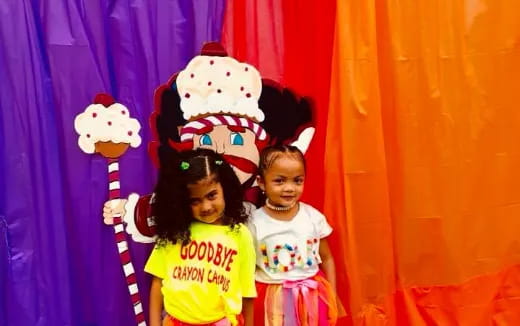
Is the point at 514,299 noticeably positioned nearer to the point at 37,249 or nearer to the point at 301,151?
the point at 301,151

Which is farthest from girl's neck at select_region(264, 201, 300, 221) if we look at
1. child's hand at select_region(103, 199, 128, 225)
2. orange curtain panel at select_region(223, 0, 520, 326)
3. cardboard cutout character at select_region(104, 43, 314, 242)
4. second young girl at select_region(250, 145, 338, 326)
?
child's hand at select_region(103, 199, 128, 225)

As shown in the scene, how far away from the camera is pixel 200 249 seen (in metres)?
1.57

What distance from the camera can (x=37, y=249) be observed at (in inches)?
66.5

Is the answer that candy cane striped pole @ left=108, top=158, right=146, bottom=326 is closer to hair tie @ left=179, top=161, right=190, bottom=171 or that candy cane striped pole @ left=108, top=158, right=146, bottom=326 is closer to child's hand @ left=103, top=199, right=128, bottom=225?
child's hand @ left=103, top=199, right=128, bottom=225

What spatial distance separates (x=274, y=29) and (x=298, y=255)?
0.64 m

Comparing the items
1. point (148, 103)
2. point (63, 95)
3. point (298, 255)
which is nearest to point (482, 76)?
point (298, 255)

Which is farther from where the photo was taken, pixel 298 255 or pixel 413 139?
pixel 413 139

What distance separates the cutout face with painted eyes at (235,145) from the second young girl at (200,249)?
0.12 meters

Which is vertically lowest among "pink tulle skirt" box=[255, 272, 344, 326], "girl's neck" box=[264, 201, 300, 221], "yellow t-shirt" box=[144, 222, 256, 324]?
"pink tulle skirt" box=[255, 272, 344, 326]

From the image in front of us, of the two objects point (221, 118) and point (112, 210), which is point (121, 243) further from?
point (221, 118)

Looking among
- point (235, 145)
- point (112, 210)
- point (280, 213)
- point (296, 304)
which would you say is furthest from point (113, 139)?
point (296, 304)

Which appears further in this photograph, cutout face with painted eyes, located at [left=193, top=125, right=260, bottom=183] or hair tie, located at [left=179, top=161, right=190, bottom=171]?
cutout face with painted eyes, located at [left=193, top=125, right=260, bottom=183]

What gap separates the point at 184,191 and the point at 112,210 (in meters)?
0.24

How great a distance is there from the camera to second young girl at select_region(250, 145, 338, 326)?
165 cm
